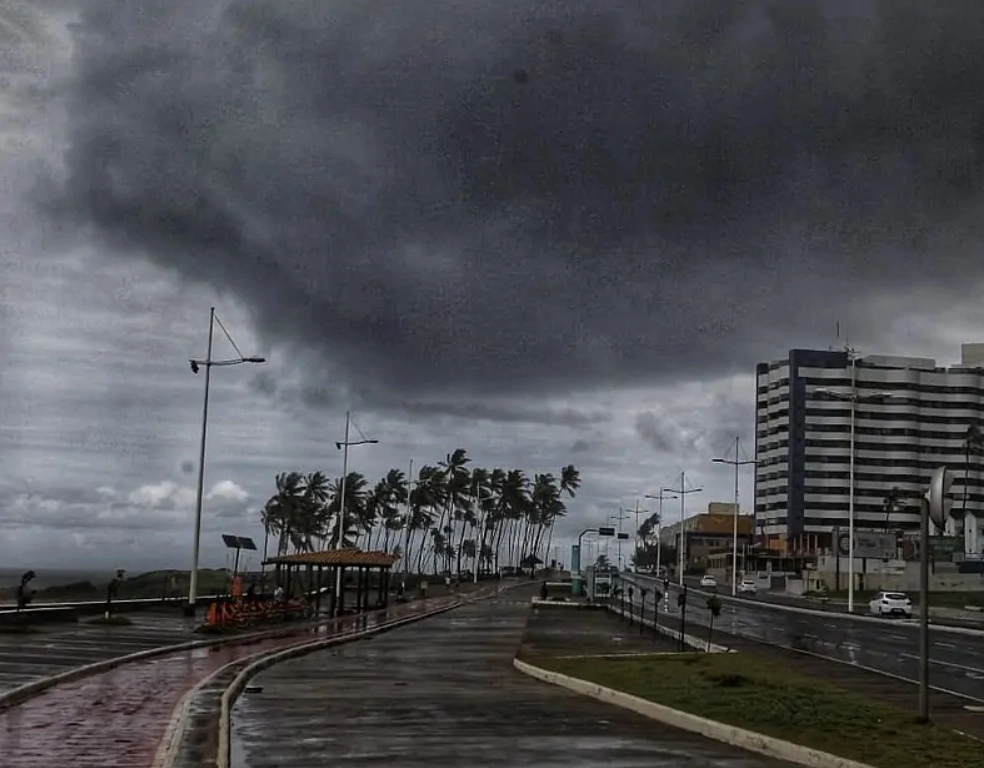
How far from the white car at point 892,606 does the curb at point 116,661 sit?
3809cm

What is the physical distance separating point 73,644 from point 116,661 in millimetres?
6901

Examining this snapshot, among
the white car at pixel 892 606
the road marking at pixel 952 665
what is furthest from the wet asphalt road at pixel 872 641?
the white car at pixel 892 606

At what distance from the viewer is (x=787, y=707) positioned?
64.6 feet

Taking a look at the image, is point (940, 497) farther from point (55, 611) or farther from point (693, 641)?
point (55, 611)

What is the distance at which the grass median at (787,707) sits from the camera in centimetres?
1595

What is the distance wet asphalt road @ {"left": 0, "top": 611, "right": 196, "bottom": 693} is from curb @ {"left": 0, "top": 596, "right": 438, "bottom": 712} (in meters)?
0.48

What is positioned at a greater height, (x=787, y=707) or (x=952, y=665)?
(x=787, y=707)

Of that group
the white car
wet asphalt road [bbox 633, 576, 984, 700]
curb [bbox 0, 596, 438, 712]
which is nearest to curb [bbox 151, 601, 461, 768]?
curb [bbox 0, 596, 438, 712]

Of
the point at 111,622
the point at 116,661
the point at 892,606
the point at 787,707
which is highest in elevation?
the point at 892,606

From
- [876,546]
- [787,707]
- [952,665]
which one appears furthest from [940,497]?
[876,546]

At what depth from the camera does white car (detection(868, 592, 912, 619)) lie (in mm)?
72762

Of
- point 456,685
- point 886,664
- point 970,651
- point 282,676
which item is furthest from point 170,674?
point 970,651

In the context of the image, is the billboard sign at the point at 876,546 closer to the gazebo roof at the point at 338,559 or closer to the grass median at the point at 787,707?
the gazebo roof at the point at 338,559

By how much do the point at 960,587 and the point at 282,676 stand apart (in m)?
93.7
